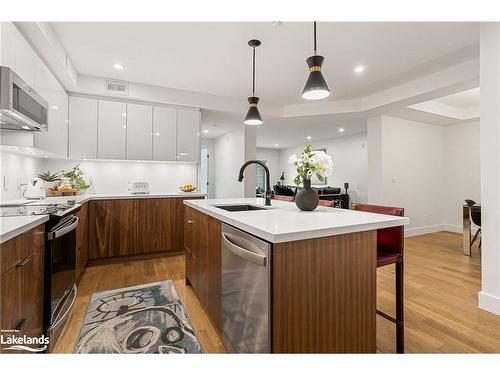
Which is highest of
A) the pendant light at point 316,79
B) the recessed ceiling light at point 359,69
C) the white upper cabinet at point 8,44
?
the recessed ceiling light at point 359,69

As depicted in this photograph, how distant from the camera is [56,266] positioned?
1.64 m

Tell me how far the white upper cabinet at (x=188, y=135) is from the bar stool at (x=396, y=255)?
2967 millimetres

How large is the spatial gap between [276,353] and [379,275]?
7.54 ft

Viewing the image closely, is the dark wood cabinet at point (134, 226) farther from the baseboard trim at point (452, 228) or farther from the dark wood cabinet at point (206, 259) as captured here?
the baseboard trim at point (452, 228)

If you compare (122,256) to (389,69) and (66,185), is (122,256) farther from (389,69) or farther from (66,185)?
(389,69)

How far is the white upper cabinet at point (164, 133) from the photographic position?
381 cm

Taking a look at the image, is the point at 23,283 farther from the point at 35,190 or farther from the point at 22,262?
the point at 35,190

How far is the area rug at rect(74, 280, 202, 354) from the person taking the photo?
5.26ft

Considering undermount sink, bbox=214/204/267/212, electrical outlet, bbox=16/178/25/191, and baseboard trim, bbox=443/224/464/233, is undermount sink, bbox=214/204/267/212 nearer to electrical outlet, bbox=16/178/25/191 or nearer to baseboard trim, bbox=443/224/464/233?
electrical outlet, bbox=16/178/25/191

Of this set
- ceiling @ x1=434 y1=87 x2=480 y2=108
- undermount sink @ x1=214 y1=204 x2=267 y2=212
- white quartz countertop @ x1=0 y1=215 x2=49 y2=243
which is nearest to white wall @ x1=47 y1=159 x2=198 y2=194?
undermount sink @ x1=214 y1=204 x2=267 y2=212

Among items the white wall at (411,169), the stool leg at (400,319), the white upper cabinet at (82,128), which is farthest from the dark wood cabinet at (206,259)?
the white wall at (411,169)

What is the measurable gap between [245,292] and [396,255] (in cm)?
99
